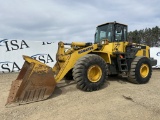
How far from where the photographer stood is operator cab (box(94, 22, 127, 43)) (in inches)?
336

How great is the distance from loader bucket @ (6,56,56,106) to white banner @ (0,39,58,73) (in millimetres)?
5810

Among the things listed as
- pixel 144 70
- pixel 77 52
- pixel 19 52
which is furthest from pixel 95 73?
pixel 19 52

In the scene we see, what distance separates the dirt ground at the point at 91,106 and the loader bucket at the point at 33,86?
0.72ft

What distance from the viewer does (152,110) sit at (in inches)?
210

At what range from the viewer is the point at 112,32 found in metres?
8.51

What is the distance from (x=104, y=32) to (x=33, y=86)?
168 inches

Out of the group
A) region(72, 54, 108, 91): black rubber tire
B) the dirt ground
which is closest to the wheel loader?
region(72, 54, 108, 91): black rubber tire

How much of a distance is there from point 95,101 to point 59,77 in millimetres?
1424

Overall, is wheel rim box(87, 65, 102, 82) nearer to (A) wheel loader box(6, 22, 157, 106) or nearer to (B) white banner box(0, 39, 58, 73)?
(A) wheel loader box(6, 22, 157, 106)

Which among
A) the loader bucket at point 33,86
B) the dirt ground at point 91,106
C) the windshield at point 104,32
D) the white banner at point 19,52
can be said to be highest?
the windshield at point 104,32

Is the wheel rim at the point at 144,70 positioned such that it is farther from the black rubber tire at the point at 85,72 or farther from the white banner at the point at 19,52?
the white banner at the point at 19,52

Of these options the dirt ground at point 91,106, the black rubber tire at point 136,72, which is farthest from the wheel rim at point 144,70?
the dirt ground at point 91,106

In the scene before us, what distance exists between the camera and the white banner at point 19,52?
11.6 m

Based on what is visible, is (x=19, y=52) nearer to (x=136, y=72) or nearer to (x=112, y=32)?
(x=112, y=32)
